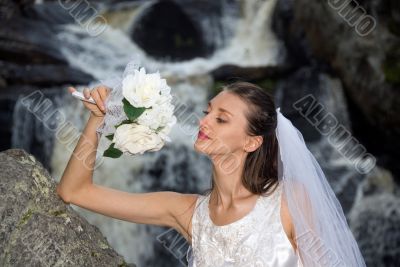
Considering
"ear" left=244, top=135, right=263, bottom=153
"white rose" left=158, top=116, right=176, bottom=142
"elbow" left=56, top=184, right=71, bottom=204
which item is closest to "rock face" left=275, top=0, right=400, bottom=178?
"ear" left=244, top=135, right=263, bottom=153

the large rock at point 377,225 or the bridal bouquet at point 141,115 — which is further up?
the bridal bouquet at point 141,115

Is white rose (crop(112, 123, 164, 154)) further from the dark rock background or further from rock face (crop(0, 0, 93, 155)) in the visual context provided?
rock face (crop(0, 0, 93, 155))

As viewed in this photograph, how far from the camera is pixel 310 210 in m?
2.44

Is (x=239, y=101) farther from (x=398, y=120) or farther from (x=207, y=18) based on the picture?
(x=207, y=18)

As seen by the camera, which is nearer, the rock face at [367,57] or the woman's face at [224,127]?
the woman's face at [224,127]

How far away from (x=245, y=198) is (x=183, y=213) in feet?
0.99

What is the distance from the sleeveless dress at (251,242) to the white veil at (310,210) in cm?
7

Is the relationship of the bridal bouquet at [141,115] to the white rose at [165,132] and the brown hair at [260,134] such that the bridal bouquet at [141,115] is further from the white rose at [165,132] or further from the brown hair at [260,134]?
the brown hair at [260,134]

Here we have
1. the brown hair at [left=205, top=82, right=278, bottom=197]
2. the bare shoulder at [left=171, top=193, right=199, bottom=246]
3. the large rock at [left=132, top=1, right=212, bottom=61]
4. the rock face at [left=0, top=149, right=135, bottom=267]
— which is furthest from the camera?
the large rock at [left=132, top=1, right=212, bottom=61]

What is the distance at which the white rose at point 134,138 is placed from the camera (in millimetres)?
2094

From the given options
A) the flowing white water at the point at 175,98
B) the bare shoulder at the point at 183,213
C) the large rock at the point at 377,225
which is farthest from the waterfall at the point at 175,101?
the bare shoulder at the point at 183,213

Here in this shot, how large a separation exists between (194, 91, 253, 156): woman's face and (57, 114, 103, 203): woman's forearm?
0.42 m

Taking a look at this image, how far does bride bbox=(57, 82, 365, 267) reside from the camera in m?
2.39

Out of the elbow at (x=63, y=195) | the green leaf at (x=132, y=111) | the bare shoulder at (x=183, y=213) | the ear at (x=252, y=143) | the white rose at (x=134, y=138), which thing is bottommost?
the bare shoulder at (x=183, y=213)
